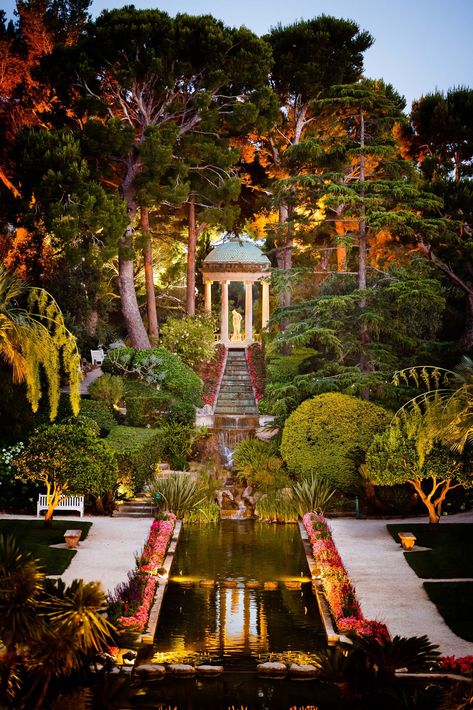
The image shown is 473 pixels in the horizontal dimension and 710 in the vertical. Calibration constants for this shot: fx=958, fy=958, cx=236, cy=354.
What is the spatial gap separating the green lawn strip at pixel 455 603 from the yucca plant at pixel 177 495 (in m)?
8.14

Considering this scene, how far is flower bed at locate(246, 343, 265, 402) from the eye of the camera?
33856mm

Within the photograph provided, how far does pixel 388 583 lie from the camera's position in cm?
1605

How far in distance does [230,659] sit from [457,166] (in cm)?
2654

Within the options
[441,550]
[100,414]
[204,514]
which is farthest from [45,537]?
[441,550]

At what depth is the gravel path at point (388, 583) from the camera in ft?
43.0

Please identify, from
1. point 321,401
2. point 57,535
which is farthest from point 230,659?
point 321,401

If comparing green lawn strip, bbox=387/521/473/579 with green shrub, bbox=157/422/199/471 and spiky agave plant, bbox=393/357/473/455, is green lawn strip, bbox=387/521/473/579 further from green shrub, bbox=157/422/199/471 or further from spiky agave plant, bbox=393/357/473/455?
green shrub, bbox=157/422/199/471

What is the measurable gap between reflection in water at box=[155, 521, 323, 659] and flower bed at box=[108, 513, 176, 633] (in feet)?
1.20

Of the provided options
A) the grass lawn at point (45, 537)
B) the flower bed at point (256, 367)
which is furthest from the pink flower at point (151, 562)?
the flower bed at point (256, 367)

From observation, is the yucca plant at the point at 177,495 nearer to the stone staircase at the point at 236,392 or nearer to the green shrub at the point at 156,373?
the green shrub at the point at 156,373

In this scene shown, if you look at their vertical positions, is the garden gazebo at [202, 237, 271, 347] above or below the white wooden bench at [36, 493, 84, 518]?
above

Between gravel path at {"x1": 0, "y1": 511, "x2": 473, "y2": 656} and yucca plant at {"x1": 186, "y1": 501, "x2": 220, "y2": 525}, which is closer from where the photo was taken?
gravel path at {"x1": 0, "y1": 511, "x2": 473, "y2": 656}

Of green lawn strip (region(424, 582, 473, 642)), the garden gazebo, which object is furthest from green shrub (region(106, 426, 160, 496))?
the garden gazebo

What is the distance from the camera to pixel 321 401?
24.2 meters
